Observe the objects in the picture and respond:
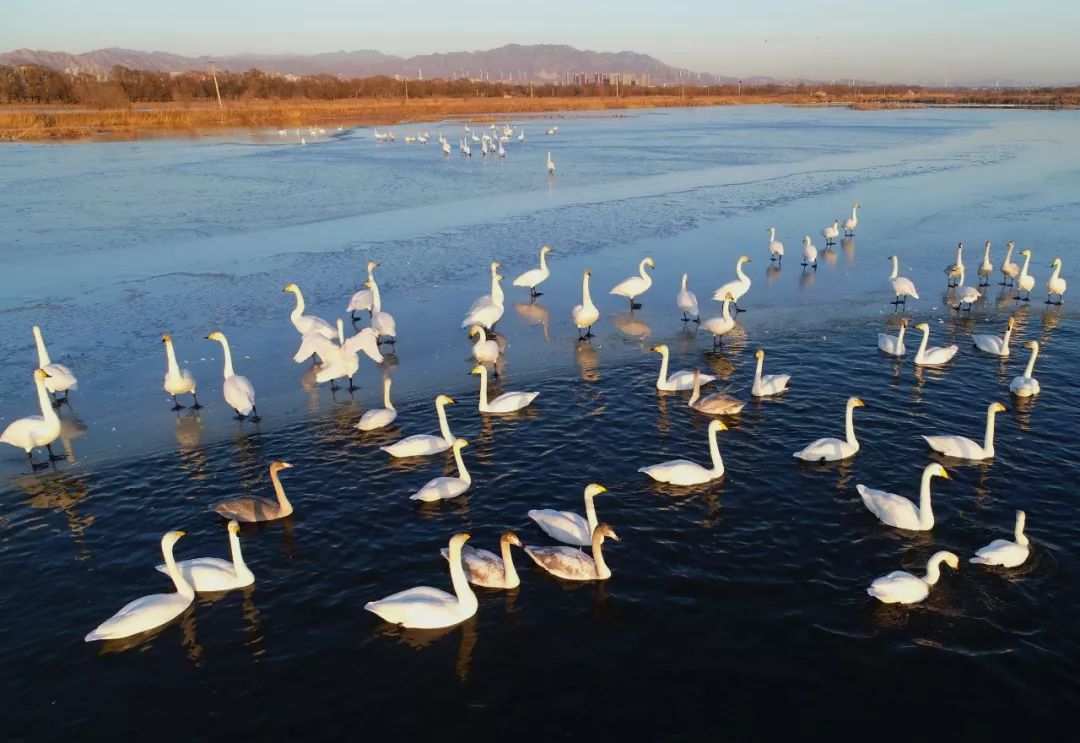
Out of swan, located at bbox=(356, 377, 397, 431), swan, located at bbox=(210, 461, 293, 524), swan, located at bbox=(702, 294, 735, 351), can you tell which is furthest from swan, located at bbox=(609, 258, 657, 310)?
swan, located at bbox=(210, 461, 293, 524)

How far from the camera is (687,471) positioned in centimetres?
1095

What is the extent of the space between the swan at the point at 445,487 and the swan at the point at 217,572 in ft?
8.23

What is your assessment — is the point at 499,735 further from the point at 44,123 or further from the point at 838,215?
the point at 44,123

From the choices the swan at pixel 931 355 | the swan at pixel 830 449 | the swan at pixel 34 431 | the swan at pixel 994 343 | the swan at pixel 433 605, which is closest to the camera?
the swan at pixel 433 605

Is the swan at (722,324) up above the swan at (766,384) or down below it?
above

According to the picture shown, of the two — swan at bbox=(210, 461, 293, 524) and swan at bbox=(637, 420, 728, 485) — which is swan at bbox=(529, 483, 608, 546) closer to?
swan at bbox=(637, 420, 728, 485)

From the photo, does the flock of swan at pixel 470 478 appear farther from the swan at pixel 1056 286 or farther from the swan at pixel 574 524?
the swan at pixel 1056 286

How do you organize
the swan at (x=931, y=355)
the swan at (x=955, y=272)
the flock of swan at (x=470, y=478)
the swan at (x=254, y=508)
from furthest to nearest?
the swan at (x=955, y=272)
the swan at (x=931, y=355)
the swan at (x=254, y=508)
the flock of swan at (x=470, y=478)

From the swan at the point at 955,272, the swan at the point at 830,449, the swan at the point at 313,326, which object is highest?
the swan at the point at 313,326

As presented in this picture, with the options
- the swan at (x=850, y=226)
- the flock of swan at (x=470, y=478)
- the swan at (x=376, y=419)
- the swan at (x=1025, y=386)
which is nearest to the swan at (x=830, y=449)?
the flock of swan at (x=470, y=478)

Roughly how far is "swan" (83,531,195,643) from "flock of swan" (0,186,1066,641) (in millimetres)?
13

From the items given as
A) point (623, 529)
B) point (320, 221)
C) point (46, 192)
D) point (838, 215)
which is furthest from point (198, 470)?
point (46, 192)

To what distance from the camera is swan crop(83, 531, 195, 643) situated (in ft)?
26.7

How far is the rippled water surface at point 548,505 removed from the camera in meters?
7.37
